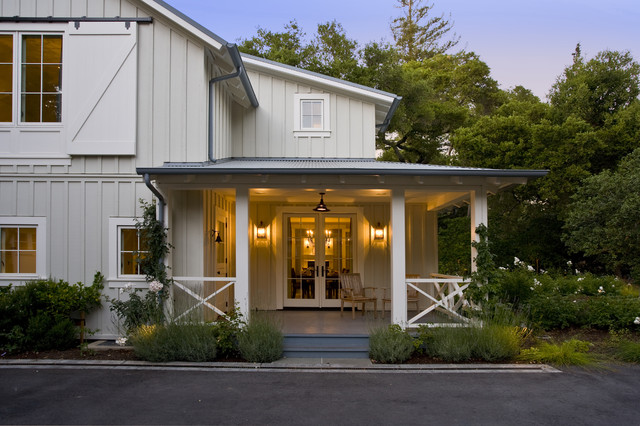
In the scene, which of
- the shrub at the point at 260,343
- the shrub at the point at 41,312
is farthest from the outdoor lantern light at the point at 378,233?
the shrub at the point at 41,312

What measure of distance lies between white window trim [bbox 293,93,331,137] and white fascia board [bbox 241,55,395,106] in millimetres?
295

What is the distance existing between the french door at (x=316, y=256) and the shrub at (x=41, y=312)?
4828 mm

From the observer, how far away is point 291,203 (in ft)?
42.6

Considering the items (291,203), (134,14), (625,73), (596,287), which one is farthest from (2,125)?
(625,73)

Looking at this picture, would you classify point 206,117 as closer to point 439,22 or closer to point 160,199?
point 160,199

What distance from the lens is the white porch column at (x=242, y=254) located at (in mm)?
8914

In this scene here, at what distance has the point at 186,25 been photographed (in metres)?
9.52

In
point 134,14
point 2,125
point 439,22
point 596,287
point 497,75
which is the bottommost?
point 596,287

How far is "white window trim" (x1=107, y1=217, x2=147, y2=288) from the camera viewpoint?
9.43m

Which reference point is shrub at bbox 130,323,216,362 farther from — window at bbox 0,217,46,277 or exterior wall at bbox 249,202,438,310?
exterior wall at bbox 249,202,438,310

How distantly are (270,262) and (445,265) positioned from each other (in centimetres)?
851

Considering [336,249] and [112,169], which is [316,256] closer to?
Answer: [336,249]

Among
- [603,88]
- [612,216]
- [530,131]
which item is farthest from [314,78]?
[603,88]

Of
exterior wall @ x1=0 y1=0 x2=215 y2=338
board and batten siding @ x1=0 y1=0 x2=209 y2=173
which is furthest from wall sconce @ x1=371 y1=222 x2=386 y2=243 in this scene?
board and batten siding @ x1=0 y1=0 x2=209 y2=173
